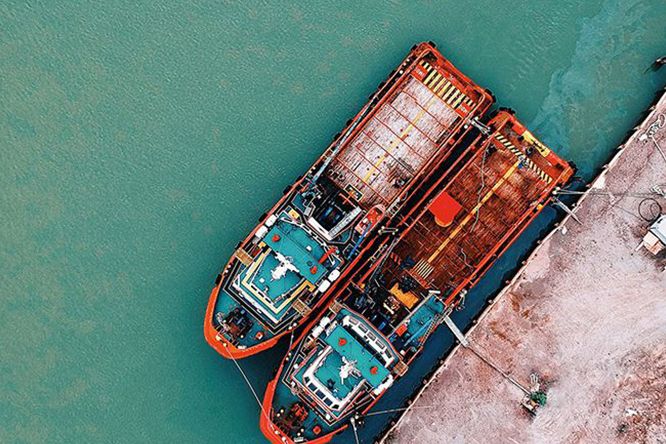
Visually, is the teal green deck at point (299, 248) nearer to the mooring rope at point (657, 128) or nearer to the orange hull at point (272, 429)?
the orange hull at point (272, 429)

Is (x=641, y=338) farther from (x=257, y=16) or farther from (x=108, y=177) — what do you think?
(x=108, y=177)

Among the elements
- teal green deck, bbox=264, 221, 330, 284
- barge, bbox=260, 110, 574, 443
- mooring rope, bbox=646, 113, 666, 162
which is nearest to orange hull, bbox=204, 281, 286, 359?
barge, bbox=260, 110, 574, 443

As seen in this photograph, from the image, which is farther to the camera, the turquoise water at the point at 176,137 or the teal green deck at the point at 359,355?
the turquoise water at the point at 176,137

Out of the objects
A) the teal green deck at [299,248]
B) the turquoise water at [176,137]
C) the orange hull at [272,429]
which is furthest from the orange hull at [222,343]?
the teal green deck at [299,248]

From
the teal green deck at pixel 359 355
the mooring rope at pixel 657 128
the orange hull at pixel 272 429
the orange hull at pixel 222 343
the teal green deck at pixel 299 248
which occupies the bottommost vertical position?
the orange hull at pixel 272 429

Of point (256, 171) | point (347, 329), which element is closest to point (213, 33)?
point (256, 171)

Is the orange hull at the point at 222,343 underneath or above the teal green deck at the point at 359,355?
underneath
